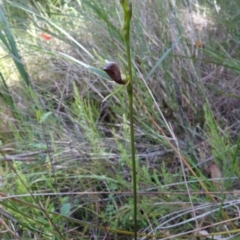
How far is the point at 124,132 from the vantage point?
1.06 meters

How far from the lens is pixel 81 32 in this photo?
167 centimetres

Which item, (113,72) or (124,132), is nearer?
(113,72)

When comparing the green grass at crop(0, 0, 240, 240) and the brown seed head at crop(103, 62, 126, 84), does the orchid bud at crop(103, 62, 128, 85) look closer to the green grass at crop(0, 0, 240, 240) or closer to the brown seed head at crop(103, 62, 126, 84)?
the brown seed head at crop(103, 62, 126, 84)

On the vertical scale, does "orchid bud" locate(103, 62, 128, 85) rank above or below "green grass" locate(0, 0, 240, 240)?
above

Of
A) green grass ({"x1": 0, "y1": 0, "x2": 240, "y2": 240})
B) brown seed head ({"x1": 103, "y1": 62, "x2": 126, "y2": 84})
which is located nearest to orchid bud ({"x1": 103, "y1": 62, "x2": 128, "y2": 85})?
brown seed head ({"x1": 103, "y1": 62, "x2": 126, "y2": 84})

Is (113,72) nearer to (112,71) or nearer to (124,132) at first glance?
(112,71)

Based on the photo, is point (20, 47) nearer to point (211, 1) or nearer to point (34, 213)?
point (211, 1)

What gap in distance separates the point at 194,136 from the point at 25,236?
21.2 inches

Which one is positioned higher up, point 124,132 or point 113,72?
point 113,72

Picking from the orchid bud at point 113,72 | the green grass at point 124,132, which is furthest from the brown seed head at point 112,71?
the green grass at point 124,132

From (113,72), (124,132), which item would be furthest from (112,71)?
(124,132)

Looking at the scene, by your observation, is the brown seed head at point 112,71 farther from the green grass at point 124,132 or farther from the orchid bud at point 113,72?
the green grass at point 124,132

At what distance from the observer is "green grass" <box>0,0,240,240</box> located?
0.90m

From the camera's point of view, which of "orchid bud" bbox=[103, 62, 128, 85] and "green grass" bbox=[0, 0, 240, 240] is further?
"green grass" bbox=[0, 0, 240, 240]
